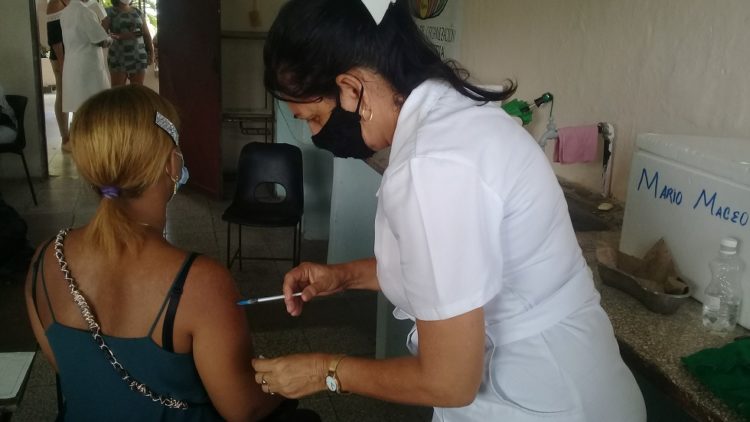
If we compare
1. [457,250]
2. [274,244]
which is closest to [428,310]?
[457,250]

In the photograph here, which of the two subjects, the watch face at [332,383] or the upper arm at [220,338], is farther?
the upper arm at [220,338]

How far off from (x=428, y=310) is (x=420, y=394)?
0.44ft

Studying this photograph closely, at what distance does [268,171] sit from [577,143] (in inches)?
77.5

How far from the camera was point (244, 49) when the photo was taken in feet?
16.9

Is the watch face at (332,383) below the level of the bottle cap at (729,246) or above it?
below

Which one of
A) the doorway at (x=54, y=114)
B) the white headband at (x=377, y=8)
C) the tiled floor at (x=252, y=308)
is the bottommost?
the tiled floor at (x=252, y=308)

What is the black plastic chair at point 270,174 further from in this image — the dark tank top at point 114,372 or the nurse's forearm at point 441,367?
the nurse's forearm at point 441,367

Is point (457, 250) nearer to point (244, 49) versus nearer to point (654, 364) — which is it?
point (654, 364)

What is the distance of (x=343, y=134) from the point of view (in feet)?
3.32

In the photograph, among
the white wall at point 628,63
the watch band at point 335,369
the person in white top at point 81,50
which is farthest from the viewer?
the person in white top at point 81,50

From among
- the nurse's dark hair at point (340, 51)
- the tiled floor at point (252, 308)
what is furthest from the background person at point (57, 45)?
the nurse's dark hair at point (340, 51)

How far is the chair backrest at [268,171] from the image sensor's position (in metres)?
3.62

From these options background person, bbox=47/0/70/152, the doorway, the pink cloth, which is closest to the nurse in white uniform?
the pink cloth

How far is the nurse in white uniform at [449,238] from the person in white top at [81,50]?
5.56 m
